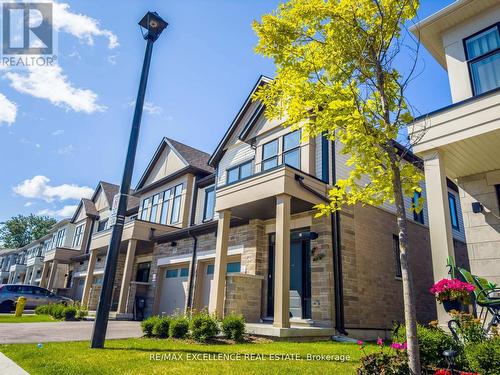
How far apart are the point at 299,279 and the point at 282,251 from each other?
247 cm

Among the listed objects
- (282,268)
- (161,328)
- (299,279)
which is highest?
(282,268)

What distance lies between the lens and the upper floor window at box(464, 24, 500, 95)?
8.42 metres

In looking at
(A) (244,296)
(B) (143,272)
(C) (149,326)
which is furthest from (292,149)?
(B) (143,272)

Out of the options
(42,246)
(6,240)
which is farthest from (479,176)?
(6,240)

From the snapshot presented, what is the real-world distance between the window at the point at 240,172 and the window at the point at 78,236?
21.2m

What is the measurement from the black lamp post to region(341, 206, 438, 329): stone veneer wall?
7.09m

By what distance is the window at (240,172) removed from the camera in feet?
51.0

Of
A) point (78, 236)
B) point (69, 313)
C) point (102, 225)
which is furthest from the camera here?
point (78, 236)

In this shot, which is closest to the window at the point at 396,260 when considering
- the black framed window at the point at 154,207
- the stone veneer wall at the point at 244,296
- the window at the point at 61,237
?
the stone veneer wall at the point at 244,296

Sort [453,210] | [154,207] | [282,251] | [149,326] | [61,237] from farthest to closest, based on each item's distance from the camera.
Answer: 1. [61,237]
2. [154,207]
3. [453,210]
4. [282,251]
5. [149,326]

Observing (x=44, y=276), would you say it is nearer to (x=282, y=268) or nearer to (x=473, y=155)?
(x=282, y=268)

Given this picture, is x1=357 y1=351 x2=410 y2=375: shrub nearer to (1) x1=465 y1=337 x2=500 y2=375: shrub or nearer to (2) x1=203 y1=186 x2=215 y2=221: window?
(1) x1=465 y1=337 x2=500 y2=375: shrub

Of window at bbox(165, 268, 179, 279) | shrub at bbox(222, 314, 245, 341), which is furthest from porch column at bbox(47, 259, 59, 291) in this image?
shrub at bbox(222, 314, 245, 341)

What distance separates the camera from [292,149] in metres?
13.3
